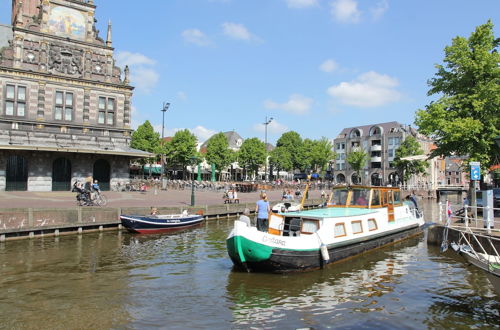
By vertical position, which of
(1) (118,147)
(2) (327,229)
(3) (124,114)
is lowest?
(2) (327,229)

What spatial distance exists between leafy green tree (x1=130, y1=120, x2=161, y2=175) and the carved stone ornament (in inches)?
1309

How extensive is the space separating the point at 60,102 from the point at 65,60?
4514 mm

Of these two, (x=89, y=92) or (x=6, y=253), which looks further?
(x=89, y=92)

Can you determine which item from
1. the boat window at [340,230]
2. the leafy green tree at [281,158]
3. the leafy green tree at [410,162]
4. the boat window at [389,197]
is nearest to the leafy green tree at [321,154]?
the leafy green tree at [281,158]

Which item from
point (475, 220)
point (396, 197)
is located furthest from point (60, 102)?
point (475, 220)

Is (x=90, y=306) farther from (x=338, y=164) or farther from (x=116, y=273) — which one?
(x=338, y=164)

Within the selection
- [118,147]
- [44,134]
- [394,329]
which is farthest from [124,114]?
[394,329]

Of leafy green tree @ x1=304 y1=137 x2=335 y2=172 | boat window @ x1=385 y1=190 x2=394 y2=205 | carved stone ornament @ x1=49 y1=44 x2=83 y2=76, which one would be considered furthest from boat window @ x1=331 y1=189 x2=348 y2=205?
leafy green tree @ x1=304 y1=137 x2=335 y2=172

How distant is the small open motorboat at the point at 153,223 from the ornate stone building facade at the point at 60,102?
17.7 meters

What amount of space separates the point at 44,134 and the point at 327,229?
34.5m

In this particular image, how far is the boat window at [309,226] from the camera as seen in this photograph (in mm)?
15109

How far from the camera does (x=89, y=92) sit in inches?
1667

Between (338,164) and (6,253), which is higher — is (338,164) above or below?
above

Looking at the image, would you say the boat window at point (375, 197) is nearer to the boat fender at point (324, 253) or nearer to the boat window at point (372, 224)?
the boat window at point (372, 224)
